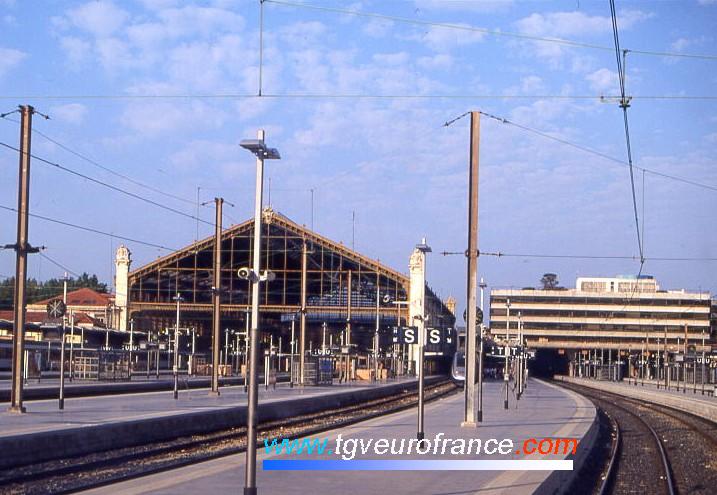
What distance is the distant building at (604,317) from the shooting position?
4653 inches

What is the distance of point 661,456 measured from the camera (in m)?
23.9

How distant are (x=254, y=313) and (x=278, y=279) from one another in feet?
226

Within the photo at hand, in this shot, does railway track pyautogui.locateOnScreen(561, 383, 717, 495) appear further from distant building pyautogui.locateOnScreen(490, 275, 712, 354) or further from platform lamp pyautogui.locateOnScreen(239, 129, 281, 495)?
distant building pyautogui.locateOnScreen(490, 275, 712, 354)

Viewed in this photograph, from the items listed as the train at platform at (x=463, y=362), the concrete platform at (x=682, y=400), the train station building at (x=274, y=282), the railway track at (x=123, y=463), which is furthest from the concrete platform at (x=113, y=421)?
the train station building at (x=274, y=282)

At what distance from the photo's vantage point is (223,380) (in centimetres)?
6119

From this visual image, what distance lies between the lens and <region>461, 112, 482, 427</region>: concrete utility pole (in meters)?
24.5

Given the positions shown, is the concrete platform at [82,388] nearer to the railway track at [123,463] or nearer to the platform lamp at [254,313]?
the railway track at [123,463]

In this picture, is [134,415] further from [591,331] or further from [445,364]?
[591,331]

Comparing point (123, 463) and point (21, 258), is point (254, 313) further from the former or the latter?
point (21, 258)

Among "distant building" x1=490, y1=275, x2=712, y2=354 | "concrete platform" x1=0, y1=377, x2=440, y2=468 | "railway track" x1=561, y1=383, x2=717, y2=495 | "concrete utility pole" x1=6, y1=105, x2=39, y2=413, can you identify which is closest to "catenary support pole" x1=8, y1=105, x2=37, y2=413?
"concrete utility pole" x1=6, y1=105, x2=39, y2=413

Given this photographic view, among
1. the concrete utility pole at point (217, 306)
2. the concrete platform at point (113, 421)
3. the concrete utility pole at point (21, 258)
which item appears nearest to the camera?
the concrete platform at point (113, 421)

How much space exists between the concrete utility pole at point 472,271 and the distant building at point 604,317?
91412 mm

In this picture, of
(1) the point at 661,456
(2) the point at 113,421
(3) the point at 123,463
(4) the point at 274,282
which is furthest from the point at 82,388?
(4) the point at 274,282

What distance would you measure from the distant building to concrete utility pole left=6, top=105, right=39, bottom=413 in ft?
305
